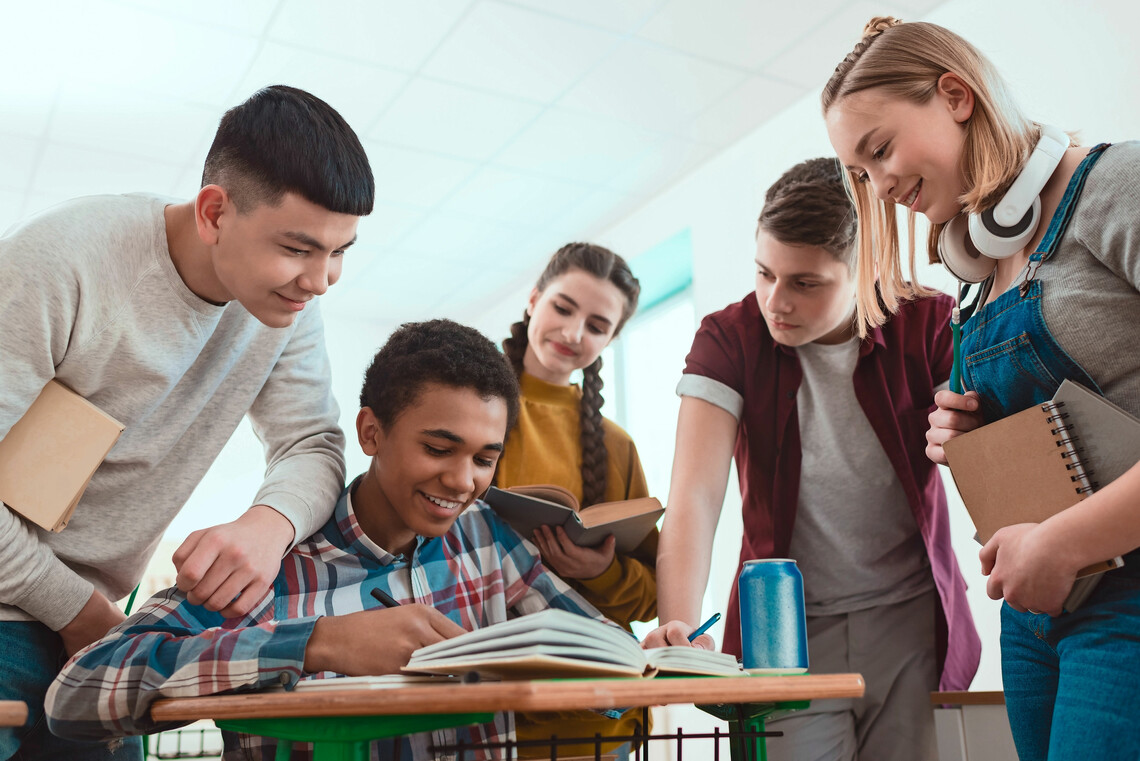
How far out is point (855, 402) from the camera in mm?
1697

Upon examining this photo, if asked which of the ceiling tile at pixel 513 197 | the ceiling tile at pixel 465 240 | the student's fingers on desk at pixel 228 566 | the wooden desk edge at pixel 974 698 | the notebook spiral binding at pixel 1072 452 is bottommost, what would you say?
the wooden desk edge at pixel 974 698

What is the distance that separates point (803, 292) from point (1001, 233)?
58 centimetres

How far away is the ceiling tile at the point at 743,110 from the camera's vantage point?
145 inches

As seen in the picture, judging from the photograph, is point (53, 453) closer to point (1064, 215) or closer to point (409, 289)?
point (1064, 215)

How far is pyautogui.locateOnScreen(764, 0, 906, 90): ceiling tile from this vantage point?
316cm

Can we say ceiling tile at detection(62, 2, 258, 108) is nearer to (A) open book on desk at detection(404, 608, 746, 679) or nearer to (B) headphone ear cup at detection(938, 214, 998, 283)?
(B) headphone ear cup at detection(938, 214, 998, 283)

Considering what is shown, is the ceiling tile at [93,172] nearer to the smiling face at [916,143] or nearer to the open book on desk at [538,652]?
the smiling face at [916,143]

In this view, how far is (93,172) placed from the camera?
4332mm

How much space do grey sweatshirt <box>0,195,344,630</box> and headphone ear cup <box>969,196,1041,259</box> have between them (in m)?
0.92

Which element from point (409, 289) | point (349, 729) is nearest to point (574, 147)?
point (409, 289)

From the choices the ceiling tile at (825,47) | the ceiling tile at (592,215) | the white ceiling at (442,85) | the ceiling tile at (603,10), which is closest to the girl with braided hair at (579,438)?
the ceiling tile at (603,10)

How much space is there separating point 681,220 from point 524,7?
1615 mm

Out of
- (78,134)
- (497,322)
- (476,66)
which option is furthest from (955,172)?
(497,322)

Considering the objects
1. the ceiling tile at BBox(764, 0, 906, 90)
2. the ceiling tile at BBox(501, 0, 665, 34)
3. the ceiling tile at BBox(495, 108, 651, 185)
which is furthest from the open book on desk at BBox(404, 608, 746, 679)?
the ceiling tile at BBox(495, 108, 651, 185)
